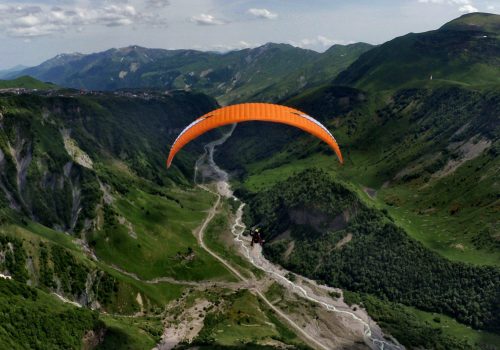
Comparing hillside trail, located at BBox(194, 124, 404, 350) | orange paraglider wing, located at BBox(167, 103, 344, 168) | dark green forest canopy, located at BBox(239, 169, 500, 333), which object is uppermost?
orange paraglider wing, located at BBox(167, 103, 344, 168)

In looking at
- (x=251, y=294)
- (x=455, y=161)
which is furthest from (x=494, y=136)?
(x=251, y=294)

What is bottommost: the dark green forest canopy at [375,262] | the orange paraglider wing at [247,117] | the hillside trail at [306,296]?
the hillside trail at [306,296]

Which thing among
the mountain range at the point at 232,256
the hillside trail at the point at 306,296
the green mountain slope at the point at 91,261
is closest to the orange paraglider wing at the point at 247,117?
the mountain range at the point at 232,256

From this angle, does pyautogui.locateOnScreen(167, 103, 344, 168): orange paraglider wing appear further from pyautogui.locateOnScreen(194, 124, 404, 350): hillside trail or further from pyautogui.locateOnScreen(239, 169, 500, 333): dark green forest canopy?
pyautogui.locateOnScreen(239, 169, 500, 333): dark green forest canopy

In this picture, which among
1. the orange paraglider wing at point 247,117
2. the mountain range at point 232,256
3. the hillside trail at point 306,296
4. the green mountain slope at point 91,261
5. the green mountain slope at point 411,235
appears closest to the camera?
the orange paraglider wing at point 247,117

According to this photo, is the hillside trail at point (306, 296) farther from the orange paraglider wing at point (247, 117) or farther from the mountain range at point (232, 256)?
the orange paraglider wing at point (247, 117)

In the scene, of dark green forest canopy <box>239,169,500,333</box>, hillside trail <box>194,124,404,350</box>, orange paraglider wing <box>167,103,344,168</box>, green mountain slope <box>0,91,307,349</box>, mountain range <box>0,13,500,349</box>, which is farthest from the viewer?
dark green forest canopy <box>239,169,500,333</box>

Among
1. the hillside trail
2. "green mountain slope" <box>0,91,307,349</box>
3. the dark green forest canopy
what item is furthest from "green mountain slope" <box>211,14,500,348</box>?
"green mountain slope" <box>0,91,307,349</box>

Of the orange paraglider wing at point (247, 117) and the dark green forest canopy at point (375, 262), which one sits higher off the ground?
the orange paraglider wing at point (247, 117)

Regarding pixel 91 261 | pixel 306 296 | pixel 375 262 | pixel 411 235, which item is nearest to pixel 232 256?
pixel 306 296

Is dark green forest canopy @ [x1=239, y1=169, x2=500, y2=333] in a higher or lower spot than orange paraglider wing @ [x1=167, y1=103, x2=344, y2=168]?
lower

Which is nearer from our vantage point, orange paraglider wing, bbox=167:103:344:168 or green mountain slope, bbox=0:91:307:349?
orange paraglider wing, bbox=167:103:344:168
